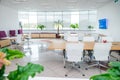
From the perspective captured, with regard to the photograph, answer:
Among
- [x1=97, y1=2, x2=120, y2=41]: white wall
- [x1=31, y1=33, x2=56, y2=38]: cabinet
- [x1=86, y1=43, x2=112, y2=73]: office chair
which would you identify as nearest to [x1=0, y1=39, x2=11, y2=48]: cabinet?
[x1=31, y1=33, x2=56, y2=38]: cabinet

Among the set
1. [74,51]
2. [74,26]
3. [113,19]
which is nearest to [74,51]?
[74,51]

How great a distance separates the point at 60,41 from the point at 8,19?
258 inches

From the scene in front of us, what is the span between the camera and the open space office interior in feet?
4.20

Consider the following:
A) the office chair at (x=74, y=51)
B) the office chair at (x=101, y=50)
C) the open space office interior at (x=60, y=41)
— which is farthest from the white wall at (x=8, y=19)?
the office chair at (x=101, y=50)

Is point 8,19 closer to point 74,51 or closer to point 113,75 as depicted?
point 74,51

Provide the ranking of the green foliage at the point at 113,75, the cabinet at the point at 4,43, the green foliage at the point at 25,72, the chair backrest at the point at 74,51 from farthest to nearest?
the cabinet at the point at 4,43, the chair backrest at the point at 74,51, the green foliage at the point at 25,72, the green foliage at the point at 113,75

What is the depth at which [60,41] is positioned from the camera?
8.27m

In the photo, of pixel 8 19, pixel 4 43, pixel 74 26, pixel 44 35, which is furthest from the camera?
pixel 44 35

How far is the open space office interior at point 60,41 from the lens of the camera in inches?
50.4

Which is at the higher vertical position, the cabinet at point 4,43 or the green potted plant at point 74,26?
the green potted plant at point 74,26

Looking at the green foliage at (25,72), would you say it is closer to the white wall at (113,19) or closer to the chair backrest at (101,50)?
the chair backrest at (101,50)

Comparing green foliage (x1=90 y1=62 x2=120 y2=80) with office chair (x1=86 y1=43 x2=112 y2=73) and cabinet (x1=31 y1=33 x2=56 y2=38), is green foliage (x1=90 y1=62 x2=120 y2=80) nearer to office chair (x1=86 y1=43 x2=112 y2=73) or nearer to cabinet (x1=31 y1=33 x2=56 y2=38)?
office chair (x1=86 y1=43 x2=112 y2=73)

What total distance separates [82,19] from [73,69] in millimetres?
12311

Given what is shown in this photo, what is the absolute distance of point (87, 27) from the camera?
1695cm
